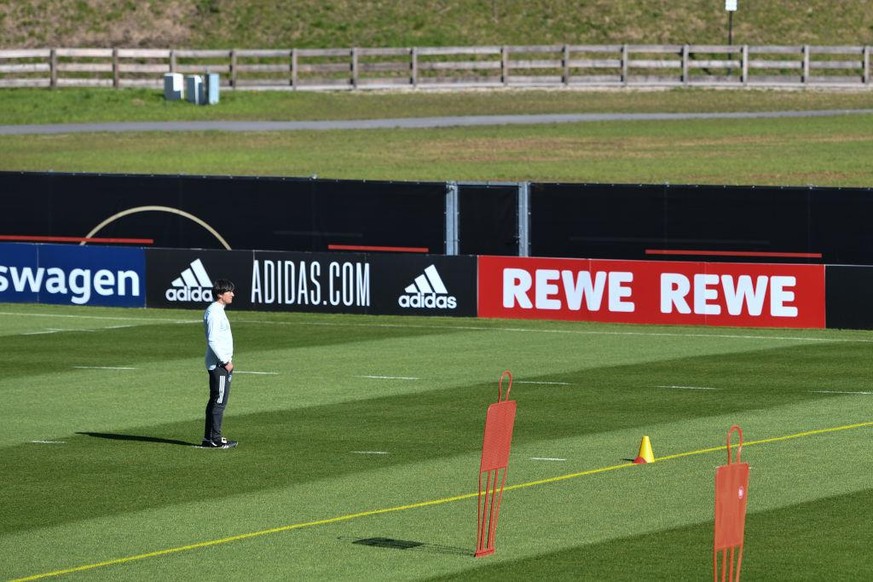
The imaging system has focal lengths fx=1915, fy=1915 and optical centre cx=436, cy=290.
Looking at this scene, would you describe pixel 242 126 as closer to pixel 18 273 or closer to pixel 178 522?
pixel 18 273

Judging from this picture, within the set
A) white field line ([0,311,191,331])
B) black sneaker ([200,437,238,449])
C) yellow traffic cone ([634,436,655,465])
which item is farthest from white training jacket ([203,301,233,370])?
white field line ([0,311,191,331])

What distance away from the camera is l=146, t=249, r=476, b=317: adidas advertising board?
35.1 meters

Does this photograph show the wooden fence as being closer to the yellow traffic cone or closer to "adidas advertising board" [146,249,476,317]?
"adidas advertising board" [146,249,476,317]

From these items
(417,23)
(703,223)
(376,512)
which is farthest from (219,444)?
(417,23)

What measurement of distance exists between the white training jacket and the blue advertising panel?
57.8ft

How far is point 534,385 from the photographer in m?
25.0

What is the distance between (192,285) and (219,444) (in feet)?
55.7

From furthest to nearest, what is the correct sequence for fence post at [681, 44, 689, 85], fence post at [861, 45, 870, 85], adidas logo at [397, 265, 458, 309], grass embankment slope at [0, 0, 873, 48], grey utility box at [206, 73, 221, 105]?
grass embankment slope at [0, 0, 873, 48]
fence post at [681, 44, 689, 85]
fence post at [861, 45, 870, 85]
grey utility box at [206, 73, 221, 105]
adidas logo at [397, 265, 458, 309]

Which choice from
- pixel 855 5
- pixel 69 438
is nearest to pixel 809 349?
pixel 69 438

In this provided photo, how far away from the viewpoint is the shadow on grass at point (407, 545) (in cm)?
1473

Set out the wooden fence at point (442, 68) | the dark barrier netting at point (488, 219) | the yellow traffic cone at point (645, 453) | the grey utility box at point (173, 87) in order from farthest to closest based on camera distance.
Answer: the wooden fence at point (442, 68) < the grey utility box at point (173, 87) < the dark barrier netting at point (488, 219) < the yellow traffic cone at point (645, 453)

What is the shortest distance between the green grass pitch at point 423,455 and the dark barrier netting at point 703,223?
2.68 meters

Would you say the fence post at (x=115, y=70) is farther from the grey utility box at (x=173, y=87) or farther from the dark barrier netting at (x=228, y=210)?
the dark barrier netting at (x=228, y=210)

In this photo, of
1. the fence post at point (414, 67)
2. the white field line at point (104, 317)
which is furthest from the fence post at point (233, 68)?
the white field line at point (104, 317)
